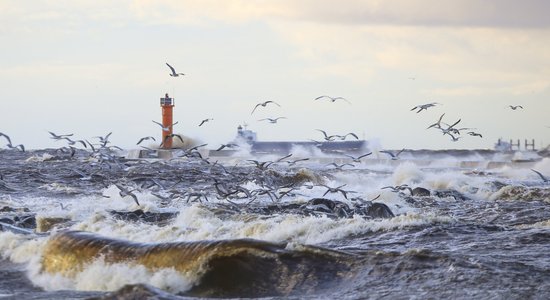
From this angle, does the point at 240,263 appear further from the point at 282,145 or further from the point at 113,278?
the point at 282,145

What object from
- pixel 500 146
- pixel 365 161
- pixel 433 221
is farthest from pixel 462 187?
pixel 500 146

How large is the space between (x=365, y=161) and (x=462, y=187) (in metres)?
27.6

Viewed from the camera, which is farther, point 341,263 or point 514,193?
point 514,193

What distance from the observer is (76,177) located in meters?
35.2

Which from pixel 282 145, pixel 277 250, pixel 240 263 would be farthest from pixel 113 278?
pixel 282 145

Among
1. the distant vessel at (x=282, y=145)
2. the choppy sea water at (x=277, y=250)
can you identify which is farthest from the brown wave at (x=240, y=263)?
the distant vessel at (x=282, y=145)

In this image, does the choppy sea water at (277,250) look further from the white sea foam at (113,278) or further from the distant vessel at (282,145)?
the distant vessel at (282,145)

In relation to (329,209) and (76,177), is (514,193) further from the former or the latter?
(76,177)

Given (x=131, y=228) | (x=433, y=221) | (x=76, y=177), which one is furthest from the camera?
(x=76, y=177)

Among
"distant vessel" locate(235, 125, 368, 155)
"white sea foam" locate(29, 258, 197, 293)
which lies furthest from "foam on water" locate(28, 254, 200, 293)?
"distant vessel" locate(235, 125, 368, 155)

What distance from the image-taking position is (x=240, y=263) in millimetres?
10633

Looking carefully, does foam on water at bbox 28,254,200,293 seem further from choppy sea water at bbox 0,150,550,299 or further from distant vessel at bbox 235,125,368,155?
distant vessel at bbox 235,125,368,155

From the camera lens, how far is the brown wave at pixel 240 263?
10.2m

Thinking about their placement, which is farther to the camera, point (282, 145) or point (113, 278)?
point (282, 145)
